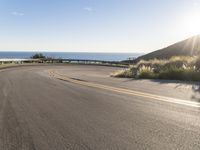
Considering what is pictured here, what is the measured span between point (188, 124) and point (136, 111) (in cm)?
169

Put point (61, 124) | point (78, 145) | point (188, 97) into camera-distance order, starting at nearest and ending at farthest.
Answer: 1. point (78, 145)
2. point (61, 124)
3. point (188, 97)

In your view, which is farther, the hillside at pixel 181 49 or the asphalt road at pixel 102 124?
→ the hillside at pixel 181 49

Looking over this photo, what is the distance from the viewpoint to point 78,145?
15.2ft

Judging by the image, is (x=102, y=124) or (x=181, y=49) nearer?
(x=102, y=124)

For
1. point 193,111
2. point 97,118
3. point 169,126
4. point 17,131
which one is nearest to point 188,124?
point 169,126

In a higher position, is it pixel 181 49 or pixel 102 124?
pixel 181 49

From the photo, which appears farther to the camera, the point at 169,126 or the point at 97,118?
the point at 97,118

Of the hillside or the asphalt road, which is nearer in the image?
the asphalt road

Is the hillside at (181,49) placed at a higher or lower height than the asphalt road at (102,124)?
higher

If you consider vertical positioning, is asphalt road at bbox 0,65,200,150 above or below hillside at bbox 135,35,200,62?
below

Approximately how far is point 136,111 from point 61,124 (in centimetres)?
202

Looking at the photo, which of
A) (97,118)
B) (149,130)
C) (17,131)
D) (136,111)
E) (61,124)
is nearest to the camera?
(149,130)

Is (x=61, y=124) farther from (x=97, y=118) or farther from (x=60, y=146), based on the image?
(x=60, y=146)

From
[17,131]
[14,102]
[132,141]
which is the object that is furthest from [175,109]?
[14,102]
